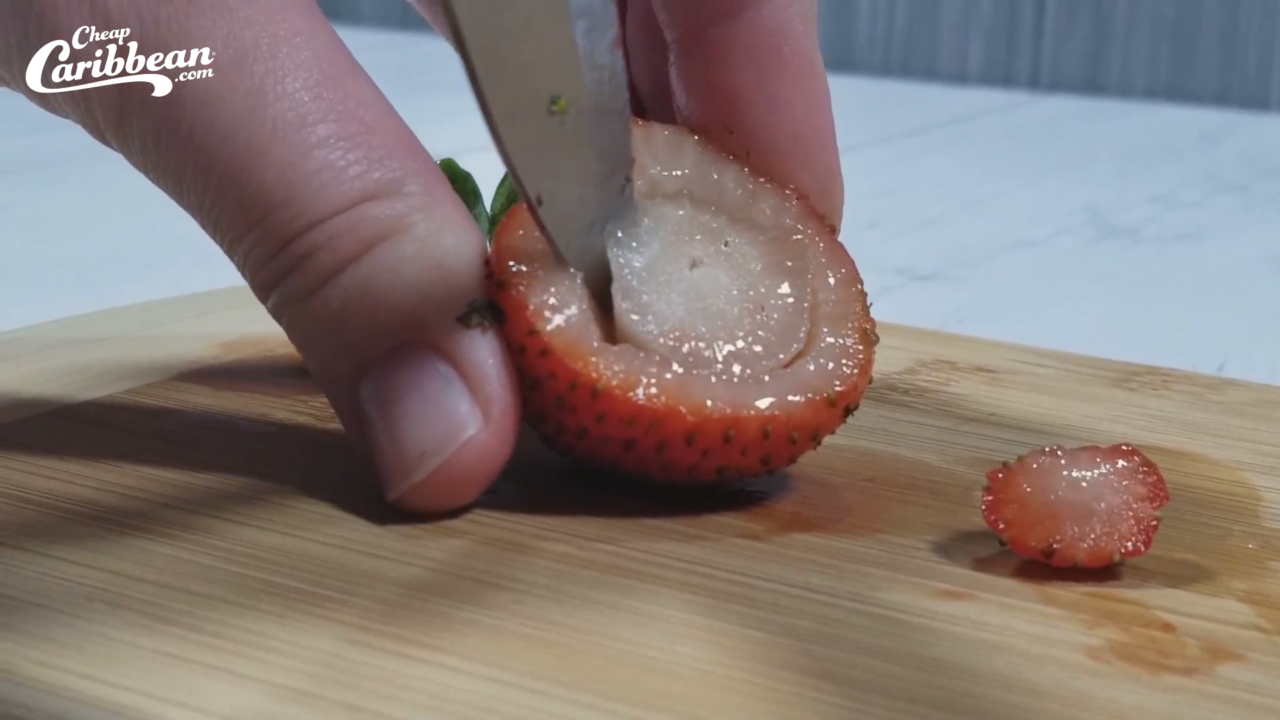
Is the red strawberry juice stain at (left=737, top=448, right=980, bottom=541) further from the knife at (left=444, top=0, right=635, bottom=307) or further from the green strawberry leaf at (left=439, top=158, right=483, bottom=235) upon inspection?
the green strawberry leaf at (left=439, top=158, right=483, bottom=235)

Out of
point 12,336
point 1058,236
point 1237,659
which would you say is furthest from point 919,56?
point 1237,659

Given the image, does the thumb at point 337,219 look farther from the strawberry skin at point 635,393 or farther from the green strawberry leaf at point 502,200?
the green strawberry leaf at point 502,200

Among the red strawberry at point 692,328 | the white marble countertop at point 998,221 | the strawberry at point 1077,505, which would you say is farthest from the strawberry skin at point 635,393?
the white marble countertop at point 998,221

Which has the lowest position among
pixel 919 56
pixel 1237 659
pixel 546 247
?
pixel 919 56

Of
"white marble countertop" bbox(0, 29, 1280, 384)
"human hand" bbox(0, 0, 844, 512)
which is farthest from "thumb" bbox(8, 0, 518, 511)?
"white marble countertop" bbox(0, 29, 1280, 384)

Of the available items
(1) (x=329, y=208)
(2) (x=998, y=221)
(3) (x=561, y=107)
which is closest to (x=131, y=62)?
(1) (x=329, y=208)

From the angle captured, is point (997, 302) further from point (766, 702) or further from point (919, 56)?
point (919, 56)
